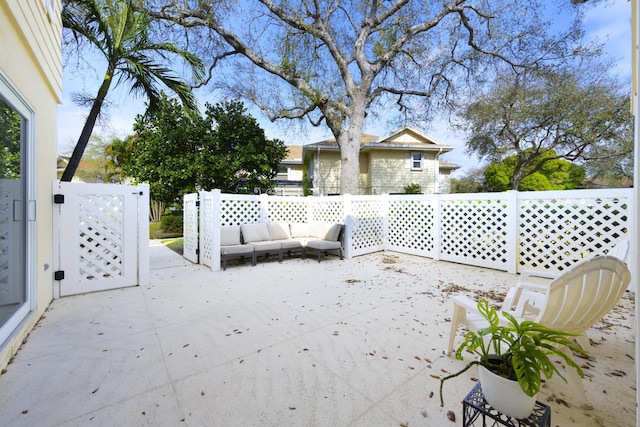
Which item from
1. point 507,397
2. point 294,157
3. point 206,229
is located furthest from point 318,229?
point 294,157

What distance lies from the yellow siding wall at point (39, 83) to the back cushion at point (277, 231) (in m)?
3.80

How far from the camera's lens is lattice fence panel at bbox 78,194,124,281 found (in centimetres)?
396

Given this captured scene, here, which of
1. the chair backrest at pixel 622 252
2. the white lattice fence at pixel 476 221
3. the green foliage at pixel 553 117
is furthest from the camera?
the green foliage at pixel 553 117

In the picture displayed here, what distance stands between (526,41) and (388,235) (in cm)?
885

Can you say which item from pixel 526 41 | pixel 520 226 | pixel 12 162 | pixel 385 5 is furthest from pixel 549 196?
pixel 385 5

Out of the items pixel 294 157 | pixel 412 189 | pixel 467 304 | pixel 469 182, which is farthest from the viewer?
pixel 469 182

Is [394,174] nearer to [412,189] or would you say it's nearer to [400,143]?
[412,189]

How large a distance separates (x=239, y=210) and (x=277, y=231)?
1.04m

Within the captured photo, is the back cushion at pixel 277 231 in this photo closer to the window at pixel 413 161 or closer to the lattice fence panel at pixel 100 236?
the lattice fence panel at pixel 100 236

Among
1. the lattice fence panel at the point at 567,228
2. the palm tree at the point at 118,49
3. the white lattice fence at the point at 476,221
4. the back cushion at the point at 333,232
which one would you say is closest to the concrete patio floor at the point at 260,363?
the lattice fence panel at the point at 567,228

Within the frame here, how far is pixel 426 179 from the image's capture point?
15.7 metres

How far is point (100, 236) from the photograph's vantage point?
4.11 m

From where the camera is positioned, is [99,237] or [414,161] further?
[414,161]

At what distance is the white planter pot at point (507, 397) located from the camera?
1.15m
